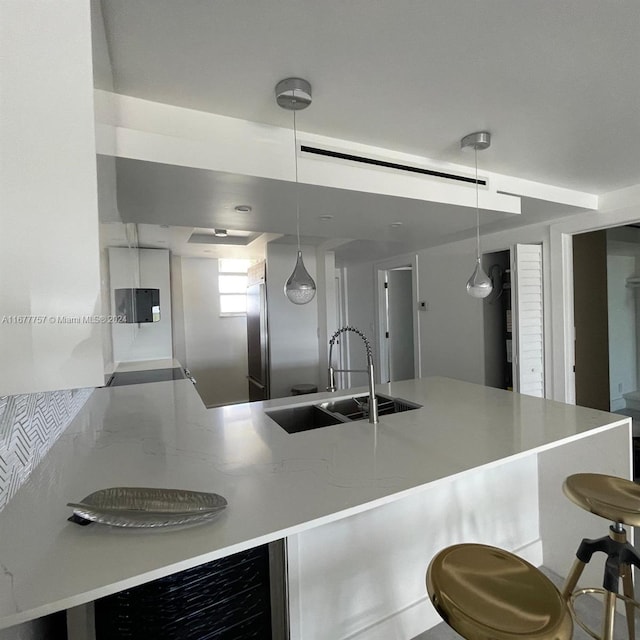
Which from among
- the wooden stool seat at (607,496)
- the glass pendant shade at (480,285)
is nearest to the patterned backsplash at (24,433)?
the wooden stool seat at (607,496)

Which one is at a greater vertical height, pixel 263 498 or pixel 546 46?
pixel 546 46

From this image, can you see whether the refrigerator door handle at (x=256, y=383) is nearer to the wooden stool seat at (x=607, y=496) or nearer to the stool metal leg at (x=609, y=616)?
the wooden stool seat at (x=607, y=496)

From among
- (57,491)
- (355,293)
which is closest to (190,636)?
(57,491)

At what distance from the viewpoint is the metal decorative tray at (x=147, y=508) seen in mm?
863

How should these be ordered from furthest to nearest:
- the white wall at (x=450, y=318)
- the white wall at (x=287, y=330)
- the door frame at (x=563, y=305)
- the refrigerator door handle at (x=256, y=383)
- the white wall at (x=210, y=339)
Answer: the white wall at (x=210, y=339)
the refrigerator door handle at (x=256, y=383)
the white wall at (x=287, y=330)
the white wall at (x=450, y=318)
the door frame at (x=563, y=305)

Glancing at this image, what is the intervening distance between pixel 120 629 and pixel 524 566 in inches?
44.6

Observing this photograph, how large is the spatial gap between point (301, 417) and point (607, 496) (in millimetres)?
1403

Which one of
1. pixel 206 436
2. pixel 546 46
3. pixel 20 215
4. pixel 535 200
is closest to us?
pixel 20 215

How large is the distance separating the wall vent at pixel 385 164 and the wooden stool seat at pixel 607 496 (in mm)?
1710

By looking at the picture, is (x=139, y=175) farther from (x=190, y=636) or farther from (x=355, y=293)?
(x=355, y=293)

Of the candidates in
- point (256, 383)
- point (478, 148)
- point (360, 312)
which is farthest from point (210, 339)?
point (478, 148)

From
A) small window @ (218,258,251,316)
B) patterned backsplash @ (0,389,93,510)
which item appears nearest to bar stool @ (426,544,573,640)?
patterned backsplash @ (0,389,93,510)

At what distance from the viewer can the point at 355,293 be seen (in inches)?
244

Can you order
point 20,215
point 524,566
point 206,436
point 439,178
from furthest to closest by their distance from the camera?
point 439,178, point 206,436, point 524,566, point 20,215
